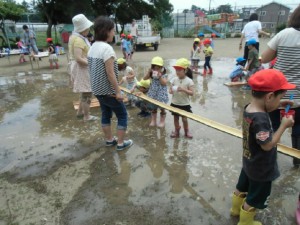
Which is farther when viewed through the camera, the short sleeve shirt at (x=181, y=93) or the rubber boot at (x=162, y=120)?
the rubber boot at (x=162, y=120)

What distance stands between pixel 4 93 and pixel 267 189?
25.7 feet

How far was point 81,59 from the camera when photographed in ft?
14.8

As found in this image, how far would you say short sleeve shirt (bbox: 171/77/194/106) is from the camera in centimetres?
379

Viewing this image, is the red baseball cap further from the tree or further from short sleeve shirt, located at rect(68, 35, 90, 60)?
the tree

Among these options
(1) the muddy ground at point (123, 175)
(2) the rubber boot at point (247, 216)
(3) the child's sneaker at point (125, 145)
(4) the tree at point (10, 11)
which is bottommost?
(1) the muddy ground at point (123, 175)

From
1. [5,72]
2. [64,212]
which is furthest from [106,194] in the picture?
[5,72]

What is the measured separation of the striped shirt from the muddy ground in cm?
122

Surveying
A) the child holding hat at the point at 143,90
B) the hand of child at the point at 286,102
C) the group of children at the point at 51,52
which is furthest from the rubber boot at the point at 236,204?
the group of children at the point at 51,52

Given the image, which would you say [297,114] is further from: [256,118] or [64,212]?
[64,212]

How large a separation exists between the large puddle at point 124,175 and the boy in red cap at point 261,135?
53 cm

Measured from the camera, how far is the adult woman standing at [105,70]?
3.33m

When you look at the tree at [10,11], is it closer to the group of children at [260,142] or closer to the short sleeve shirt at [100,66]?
the short sleeve shirt at [100,66]

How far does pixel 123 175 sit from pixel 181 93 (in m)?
1.48

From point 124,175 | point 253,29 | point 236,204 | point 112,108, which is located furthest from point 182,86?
point 253,29
